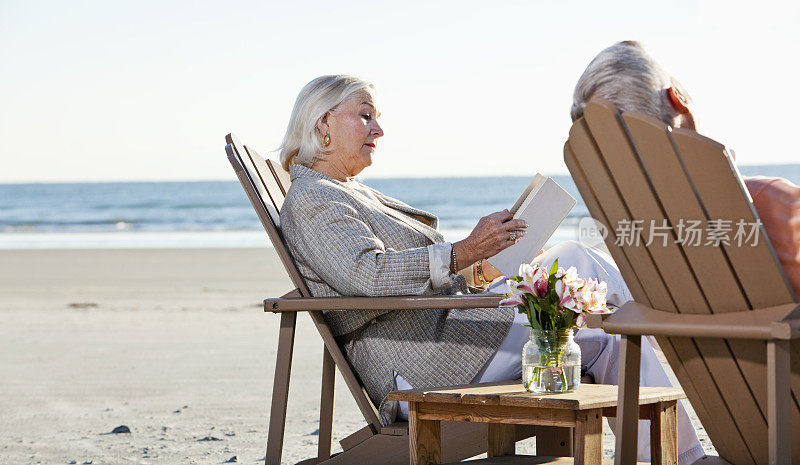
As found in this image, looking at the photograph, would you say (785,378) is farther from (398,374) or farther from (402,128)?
(402,128)

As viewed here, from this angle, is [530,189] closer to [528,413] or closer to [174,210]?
[528,413]

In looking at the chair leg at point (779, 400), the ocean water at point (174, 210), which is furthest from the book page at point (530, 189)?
the ocean water at point (174, 210)

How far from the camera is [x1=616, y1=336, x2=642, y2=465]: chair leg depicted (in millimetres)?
2080

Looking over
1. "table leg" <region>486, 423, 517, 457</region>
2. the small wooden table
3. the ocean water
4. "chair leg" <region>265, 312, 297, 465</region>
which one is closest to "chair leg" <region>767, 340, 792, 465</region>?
the small wooden table

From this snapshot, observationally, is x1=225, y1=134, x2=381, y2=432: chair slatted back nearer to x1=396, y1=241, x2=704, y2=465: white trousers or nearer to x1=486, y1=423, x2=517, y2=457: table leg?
x1=396, y1=241, x2=704, y2=465: white trousers

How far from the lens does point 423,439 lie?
8.18 ft

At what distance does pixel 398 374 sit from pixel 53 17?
29262 millimetres

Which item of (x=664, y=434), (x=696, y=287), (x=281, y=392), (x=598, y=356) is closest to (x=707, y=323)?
(x=696, y=287)

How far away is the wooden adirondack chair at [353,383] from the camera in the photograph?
2684 millimetres

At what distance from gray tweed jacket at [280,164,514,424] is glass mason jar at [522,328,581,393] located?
1.77ft

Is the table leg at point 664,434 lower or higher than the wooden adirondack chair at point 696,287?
lower

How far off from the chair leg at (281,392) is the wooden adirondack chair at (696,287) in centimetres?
109

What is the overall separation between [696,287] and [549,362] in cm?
48

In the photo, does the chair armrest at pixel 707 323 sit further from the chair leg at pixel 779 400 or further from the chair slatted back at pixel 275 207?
the chair slatted back at pixel 275 207
